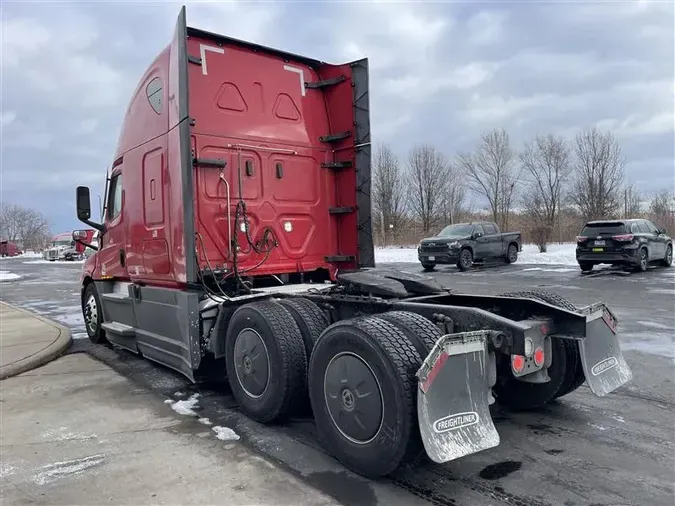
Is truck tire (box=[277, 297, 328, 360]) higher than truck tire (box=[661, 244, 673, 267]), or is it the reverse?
truck tire (box=[277, 297, 328, 360])

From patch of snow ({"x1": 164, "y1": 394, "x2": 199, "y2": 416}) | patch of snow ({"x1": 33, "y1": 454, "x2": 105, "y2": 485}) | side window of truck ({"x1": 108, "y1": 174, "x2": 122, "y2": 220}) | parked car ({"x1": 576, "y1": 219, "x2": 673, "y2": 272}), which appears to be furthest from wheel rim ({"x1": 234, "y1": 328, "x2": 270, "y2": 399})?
parked car ({"x1": 576, "y1": 219, "x2": 673, "y2": 272})

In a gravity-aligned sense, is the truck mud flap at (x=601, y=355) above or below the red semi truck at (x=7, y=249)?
below

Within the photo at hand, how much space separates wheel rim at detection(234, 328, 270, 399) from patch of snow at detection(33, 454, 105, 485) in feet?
3.94

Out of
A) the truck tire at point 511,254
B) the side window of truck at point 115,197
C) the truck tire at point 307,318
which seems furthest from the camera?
the truck tire at point 511,254

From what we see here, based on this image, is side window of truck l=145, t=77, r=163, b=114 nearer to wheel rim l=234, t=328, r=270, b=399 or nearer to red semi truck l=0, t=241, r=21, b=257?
wheel rim l=234, t=328, r=270, b=399

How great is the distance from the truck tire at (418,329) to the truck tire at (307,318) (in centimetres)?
87

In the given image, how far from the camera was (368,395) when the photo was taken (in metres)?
3.30

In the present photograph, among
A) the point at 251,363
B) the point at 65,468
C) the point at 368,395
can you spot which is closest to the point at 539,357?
the point at 368,395

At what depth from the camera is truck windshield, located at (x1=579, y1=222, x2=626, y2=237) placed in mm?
17641

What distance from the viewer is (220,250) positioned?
5449 mm

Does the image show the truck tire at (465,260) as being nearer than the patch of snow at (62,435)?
No

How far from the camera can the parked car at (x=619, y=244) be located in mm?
17344

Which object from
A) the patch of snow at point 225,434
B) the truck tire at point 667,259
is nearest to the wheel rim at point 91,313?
the patch of snow at point 225,434

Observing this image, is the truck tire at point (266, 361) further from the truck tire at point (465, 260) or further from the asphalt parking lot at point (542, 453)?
the truck tire at point (465, 260)
